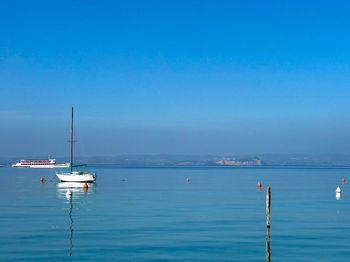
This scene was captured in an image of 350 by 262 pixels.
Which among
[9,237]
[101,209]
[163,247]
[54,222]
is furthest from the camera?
[101,209]

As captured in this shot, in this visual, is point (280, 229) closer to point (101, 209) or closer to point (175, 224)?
point (175, 224)

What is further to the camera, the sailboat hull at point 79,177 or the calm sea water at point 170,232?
the sailboat hull at point 79,177

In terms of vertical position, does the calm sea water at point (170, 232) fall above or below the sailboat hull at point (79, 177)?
below

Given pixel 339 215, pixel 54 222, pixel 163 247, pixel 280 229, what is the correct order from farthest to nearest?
pixel 339 215
pixel 54 222
pixel 280 229
pixel 163 247

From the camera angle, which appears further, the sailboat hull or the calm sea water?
the sailboat hull

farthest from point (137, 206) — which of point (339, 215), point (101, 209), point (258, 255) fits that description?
point (258, 255)

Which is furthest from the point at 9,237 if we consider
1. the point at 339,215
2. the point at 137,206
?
the point at 339,215

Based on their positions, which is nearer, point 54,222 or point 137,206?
point 54,222

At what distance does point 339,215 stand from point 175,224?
75.3 ft

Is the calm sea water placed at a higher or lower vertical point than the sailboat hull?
lower

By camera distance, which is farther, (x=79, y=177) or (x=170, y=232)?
(x=79, y=177)

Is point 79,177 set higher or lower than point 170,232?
higher

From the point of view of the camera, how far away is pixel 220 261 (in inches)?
1673

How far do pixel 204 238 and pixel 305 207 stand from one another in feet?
116
